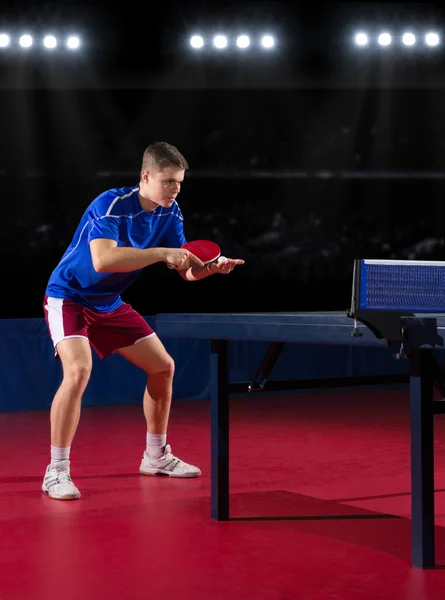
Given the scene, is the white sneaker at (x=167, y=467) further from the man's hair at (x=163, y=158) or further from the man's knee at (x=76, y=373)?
the man's hair at (x=163, y=158)

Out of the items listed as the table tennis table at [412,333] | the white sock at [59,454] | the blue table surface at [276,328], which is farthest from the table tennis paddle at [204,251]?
the white sock at [59,454]

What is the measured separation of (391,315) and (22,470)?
110 inches

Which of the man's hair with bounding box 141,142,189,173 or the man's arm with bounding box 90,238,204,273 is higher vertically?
the man's hair with bounding box 141,142,189,173

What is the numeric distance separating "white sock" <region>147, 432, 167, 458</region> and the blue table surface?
1078 mm

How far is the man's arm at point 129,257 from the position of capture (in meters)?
3.91

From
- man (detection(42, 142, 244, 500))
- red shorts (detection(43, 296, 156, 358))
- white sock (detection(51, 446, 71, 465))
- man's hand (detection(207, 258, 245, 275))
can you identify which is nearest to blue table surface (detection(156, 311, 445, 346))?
man's hand (detection(207, 258, 245, 275))

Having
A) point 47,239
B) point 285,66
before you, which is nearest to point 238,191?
point 285,66

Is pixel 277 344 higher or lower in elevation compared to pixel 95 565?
higher

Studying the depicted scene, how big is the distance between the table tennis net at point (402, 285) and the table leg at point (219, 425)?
860mm

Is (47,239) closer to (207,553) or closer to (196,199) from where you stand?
(196,199)

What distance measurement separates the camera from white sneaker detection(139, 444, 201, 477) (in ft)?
16.2

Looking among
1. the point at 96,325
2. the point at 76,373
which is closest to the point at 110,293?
the point at 96,325

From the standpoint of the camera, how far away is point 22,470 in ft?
17.3

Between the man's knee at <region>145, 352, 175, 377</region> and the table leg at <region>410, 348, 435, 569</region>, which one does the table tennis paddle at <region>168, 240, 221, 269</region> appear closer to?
the man's knee at <region>145, 352, 175, 377</region>
